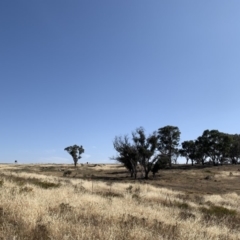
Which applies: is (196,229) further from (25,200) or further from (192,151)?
(192,151)

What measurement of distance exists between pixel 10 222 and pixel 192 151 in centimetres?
9875

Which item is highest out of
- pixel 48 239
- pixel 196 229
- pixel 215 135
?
pixel 215 135

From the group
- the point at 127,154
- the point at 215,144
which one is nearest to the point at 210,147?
the point at 215,144

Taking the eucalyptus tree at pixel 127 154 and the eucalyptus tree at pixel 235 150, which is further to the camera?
the eucalyptus tree at pixel 235 150

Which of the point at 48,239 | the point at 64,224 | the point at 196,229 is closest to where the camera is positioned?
the point at 48,239

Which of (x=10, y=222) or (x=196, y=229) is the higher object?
(x=10, y=222)

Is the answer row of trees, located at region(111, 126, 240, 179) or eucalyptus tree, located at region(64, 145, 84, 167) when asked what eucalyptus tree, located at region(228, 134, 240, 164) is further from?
eucalyptus tree, located at region(64, 145, 84, 167)

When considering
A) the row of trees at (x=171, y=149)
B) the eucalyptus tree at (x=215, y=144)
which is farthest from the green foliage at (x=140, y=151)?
the eucalyptus tree at (x=215, y=144)

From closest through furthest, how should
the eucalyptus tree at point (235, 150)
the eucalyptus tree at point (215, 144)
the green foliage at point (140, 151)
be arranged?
the green foliage at point (140, 151)
the eucalyptus tree at point (215, 144)
the eucalyptus tree at point (235, 150)

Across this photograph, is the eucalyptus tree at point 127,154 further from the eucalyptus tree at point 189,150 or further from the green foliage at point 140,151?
the eucalyptus tree at point 189,150

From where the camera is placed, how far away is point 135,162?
50.5m

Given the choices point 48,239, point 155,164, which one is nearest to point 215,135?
point 155,164

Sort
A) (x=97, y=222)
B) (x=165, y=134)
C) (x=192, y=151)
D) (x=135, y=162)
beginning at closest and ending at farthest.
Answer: (x=97, y=222)
(x=135, y=162)
(x=165, y=134)
(x=192, y=151)

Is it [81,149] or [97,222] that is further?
[81,149]
